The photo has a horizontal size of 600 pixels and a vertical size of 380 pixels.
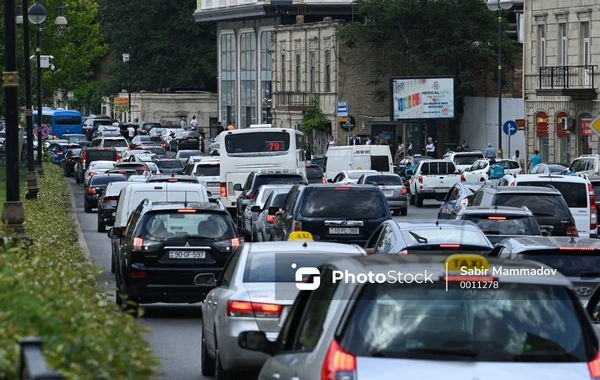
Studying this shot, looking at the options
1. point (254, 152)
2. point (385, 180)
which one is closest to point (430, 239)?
point (254, 152)

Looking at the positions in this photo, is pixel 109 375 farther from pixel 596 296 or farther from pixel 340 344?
pixel 596 296

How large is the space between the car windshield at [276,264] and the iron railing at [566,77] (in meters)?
46.0

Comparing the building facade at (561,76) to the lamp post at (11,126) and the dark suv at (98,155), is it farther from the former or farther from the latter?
the lamp post at (11,126)

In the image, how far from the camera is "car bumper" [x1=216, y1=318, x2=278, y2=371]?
1202 centimetres

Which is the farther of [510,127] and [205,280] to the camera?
[510,127]

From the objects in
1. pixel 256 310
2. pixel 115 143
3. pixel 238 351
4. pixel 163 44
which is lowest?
pixel 115 143

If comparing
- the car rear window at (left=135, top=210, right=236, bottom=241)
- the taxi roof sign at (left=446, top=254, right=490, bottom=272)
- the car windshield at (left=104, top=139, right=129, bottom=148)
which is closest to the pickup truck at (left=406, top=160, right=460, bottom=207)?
the car windshield at (left=104, top=139, right=129, bottom=148)

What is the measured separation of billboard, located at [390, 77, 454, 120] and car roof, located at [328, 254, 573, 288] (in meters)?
66.5

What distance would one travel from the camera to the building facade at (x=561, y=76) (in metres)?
57.8

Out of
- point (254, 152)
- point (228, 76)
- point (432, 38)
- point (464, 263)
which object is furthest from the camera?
point (228, 76)

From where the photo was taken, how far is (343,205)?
23.0 m

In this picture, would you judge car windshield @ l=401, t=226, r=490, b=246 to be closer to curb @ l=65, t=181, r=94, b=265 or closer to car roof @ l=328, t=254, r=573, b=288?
curb @ l=65, t=181, r=94, b=265

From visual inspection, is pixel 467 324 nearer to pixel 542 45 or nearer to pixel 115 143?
pixel 542 45

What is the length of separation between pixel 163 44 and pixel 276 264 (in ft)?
359
